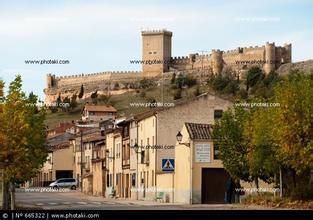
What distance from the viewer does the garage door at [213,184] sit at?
45.2 metres

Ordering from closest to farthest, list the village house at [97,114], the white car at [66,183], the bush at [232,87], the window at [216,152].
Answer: the window at [216,152]
the white car at [66,183]
the village house at [97,114]
the bush at [232,87]

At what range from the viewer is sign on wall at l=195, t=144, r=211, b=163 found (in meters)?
45.1

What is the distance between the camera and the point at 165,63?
584 ft

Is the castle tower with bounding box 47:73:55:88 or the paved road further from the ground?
the castle tower with bounding box 47:73:55:88

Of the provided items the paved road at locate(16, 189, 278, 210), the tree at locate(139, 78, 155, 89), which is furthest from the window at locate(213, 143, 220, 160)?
the tree at locate(139, 78, 155, 89)

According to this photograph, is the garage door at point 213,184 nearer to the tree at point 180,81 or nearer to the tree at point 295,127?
the tree at point 295,127

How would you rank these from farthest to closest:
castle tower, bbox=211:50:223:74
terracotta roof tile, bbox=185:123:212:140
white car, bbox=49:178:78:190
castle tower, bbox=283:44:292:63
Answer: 1. castle tower, bbox=211:50:223:74
2. castle tower, bbox=283:44:292:63
3. white car, bbox=49:178:78:190
4. terracotta roof tile, bbox=185:123:212:140

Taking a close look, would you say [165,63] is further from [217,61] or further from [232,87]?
[232,87]

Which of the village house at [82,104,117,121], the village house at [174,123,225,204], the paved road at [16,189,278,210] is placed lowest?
the paved road at [16,189,278,210]

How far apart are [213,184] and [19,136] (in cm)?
1621

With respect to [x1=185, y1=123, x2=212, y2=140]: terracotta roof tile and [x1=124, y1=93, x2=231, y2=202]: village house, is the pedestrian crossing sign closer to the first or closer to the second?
[x1=124, y1=93, x2=231, y2=202]: village house

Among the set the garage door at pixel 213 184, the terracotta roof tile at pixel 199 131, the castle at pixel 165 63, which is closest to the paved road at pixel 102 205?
the garage door at pixel 213 184

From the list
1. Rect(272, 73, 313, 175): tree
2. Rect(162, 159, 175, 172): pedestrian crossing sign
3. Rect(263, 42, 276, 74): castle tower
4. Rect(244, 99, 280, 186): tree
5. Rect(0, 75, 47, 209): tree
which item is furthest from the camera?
Rect(263, 42, 276, 74): castle tower
